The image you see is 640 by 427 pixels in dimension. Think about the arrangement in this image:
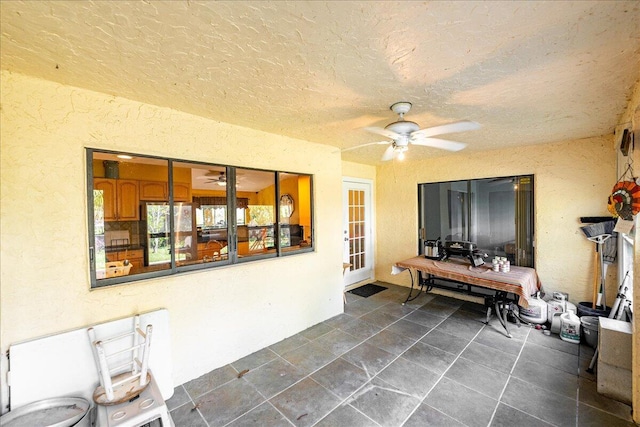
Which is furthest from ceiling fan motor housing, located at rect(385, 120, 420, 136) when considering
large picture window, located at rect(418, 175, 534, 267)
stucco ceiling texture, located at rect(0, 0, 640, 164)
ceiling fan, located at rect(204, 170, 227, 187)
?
large picture window, located at rect(418, 175, 534, 267)

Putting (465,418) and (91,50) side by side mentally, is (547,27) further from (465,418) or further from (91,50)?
(465,418)

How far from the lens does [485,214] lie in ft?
13.0

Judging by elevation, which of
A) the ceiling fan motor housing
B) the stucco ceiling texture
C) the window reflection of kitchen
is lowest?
the window reflection of kitchen

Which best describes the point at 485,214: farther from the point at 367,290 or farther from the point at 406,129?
the point at 406,129

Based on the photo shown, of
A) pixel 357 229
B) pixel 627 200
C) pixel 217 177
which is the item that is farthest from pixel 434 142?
pixel 357 229

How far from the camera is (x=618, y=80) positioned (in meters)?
1.69

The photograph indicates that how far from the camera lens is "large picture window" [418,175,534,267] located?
3.58 meters

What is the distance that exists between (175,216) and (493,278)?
11.5 ft

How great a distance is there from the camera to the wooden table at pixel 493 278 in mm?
2838

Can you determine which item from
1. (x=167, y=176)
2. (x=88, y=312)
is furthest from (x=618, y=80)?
(x=88, y=312)

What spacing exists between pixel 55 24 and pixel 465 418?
3.29 m

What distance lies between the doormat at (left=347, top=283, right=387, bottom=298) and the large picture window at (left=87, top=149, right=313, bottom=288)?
198 centimetres

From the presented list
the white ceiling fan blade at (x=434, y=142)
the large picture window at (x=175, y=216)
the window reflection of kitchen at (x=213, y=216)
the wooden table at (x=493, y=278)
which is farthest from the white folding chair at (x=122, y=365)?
the wooden table at (x=493, y=278)

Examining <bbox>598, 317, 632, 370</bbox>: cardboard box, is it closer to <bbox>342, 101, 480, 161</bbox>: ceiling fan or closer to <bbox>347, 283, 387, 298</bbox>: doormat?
<bbox>342, 101, 480, 161</bbox>: ceiling fan
